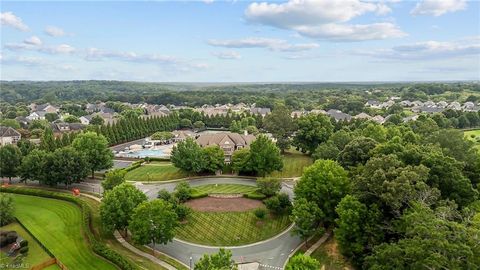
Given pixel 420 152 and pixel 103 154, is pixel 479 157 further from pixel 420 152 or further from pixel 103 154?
pixel 103 154

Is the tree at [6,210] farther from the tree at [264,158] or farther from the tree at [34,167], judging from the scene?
the tree at [264,158]

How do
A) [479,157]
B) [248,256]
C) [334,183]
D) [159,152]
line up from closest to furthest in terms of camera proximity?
[248,256] < [334,183] < [479,157] < [159,152]

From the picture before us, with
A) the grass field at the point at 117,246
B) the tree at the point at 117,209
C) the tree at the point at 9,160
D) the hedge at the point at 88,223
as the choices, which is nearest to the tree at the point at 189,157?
the grass field at the point at 117,246

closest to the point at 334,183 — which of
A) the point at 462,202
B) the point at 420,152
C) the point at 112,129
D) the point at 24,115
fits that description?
the point at 420,152

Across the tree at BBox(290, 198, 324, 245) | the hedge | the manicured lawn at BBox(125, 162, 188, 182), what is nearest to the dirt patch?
the tree at BBox(290, 198, 324, 245)

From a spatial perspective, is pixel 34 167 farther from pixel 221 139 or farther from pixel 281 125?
pixel 281 125

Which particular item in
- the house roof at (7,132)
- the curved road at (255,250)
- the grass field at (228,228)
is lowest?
the curved road at (255,250)
